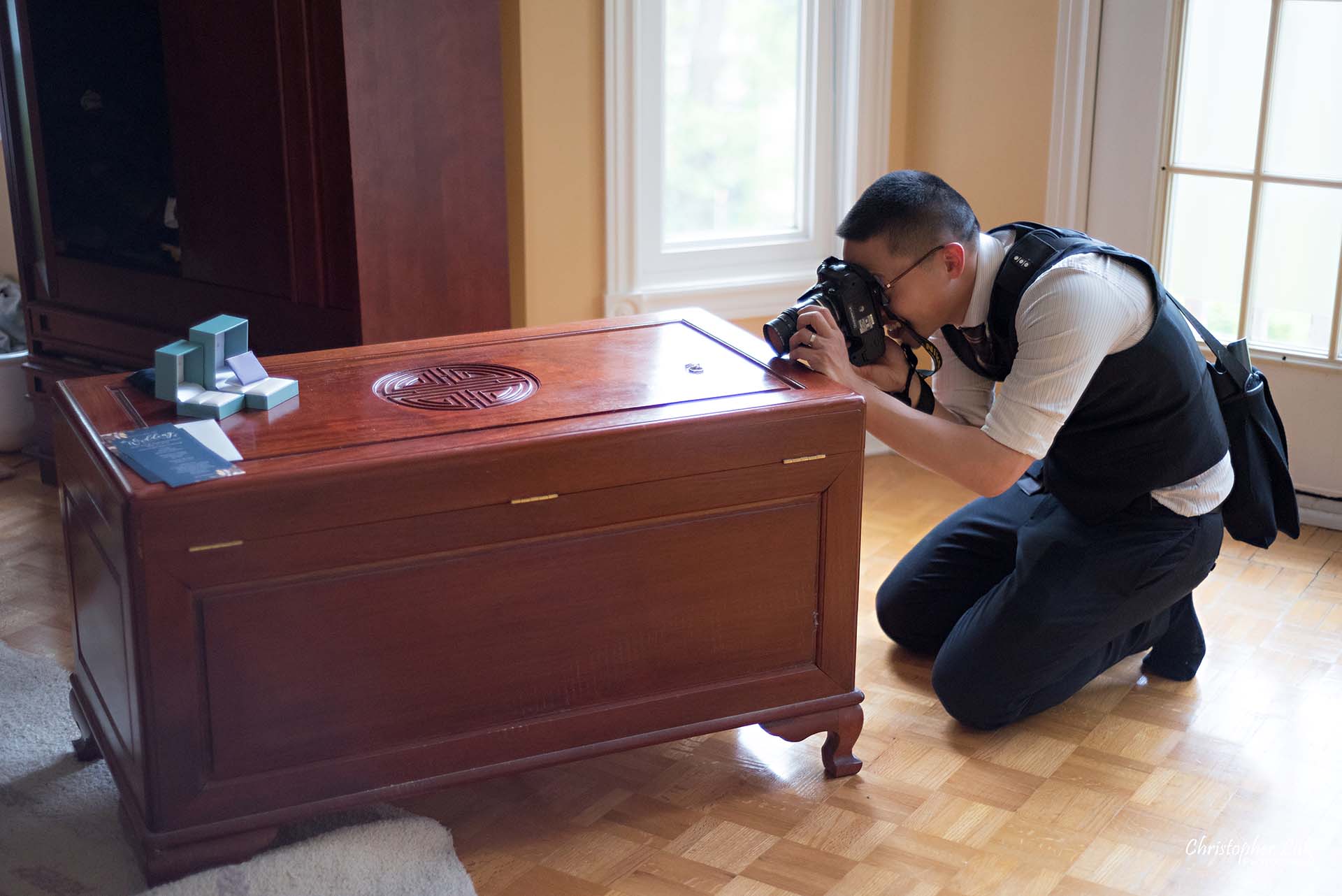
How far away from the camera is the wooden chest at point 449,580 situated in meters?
1.69

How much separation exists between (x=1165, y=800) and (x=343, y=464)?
1335mm

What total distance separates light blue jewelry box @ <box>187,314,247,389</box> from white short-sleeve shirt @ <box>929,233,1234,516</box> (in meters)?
1.12

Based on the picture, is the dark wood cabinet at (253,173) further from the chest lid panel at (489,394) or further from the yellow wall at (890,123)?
the chest lid panel at (489,394)

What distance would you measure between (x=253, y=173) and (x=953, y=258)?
1.53 metres

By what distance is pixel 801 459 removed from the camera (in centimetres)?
194

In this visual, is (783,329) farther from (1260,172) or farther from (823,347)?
(1260,172)

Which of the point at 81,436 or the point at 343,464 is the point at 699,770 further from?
the point at 81,436

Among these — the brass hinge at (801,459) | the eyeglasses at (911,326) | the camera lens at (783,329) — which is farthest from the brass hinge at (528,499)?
the eyeglasses at (911,326)

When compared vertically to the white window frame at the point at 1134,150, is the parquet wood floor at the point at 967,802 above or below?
below

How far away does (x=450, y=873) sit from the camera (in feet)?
6.11

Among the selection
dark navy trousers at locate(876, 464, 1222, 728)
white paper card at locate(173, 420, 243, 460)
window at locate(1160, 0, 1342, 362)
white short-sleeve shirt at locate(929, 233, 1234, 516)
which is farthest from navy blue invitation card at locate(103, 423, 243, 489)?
window at locate(1160, 0, 1342, 362)

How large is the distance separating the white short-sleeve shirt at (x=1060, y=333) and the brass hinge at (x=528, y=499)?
0.70m

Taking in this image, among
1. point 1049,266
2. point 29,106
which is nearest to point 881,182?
point 1049,266

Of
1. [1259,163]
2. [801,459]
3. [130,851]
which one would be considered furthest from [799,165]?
[130,851]
